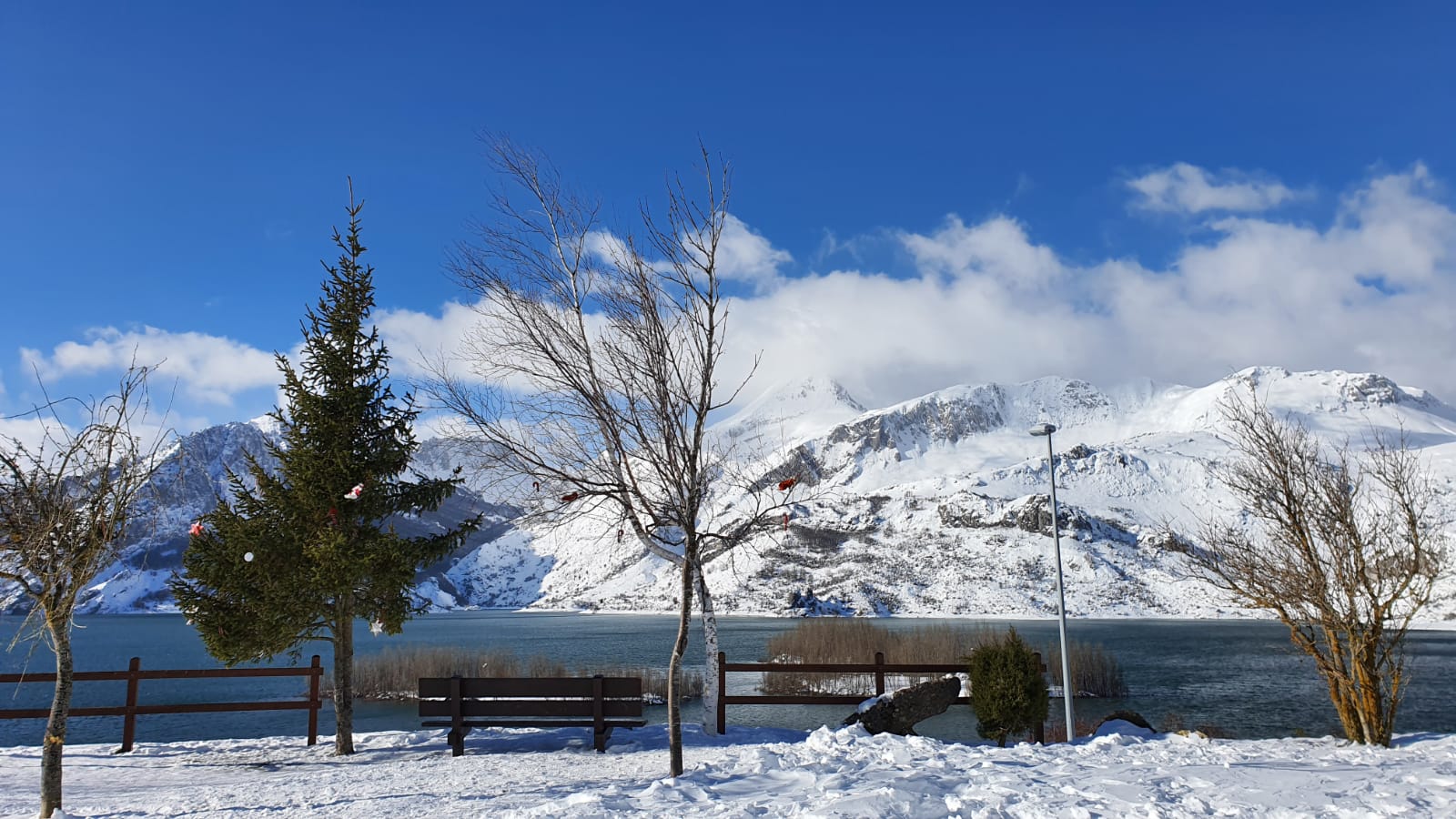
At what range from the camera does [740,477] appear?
1095 cm

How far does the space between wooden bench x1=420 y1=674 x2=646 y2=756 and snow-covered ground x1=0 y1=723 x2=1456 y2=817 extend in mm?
376

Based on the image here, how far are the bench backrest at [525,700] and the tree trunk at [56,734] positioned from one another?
437 centimetres

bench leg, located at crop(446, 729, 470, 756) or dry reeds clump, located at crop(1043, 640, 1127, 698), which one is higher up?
bench leg, located at crop(446, 729, 470, 756)

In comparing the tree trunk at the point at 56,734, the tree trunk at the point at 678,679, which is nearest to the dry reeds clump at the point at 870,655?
the tree trunk at the point at 678,679

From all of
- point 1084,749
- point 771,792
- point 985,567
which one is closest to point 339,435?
point 771,792

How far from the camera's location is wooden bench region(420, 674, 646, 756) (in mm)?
12047

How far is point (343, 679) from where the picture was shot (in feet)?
41.9

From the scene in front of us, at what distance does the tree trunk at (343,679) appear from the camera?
12.3 meters

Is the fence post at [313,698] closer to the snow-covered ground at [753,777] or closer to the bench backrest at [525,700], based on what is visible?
the snow-covered ground at [753,777]

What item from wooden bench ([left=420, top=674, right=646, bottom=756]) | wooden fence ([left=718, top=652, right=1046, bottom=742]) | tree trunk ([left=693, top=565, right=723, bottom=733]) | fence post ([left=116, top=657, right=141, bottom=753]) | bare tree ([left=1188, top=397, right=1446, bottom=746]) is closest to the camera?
wooden bench ([left=420, top=674, right=646, bottom=756])

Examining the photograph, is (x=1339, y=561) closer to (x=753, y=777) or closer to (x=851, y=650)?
(x=753, y=777)

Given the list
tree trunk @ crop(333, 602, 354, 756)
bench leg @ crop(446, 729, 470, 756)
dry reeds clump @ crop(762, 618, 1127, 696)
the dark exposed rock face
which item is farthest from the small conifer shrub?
dry reeds clump @ crop(762, 618, 1127, 696)

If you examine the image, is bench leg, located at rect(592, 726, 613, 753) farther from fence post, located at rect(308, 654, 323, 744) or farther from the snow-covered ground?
fence post, located at rect(308, 654, 323, 744)

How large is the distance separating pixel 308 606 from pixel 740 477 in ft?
23.6
